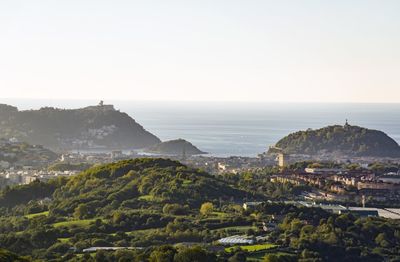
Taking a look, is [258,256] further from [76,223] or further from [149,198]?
[149,198]

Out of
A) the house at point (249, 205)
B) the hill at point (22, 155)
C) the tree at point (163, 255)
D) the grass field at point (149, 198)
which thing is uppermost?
the tree at point (163, 255)

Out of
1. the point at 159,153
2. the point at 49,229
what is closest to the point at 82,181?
the point at 49,229

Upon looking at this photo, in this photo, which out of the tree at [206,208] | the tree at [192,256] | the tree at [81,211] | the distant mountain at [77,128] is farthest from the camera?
the distant mountain at [77,128]

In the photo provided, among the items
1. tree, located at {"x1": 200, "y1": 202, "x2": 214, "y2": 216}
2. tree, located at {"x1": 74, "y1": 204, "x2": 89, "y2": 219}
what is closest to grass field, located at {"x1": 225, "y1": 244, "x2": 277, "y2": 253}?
tree, located at {"x1": 200, "y1": 202, "x2": 214, "y2": 216}

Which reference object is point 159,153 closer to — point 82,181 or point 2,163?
point 2,163

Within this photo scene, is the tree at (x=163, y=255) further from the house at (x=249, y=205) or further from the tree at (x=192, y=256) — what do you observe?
the house at (x=249, y=205)

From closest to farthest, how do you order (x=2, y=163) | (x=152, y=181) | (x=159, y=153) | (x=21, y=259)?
1. (x=21, y=259)
2. (x=152, y=181)
3. (x=2, y=163)
4. (x=159, y=153)

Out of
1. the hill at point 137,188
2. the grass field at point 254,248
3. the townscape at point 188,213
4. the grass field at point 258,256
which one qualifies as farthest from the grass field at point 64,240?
the grass field at point 258,256

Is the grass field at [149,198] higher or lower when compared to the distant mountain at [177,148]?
higher

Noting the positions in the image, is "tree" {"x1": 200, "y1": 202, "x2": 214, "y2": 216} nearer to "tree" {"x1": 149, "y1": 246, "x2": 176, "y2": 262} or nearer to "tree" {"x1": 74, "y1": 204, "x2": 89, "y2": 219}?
"tree" {"x1": 74, "y1": 204, "x2": 89, "y2": 219}
